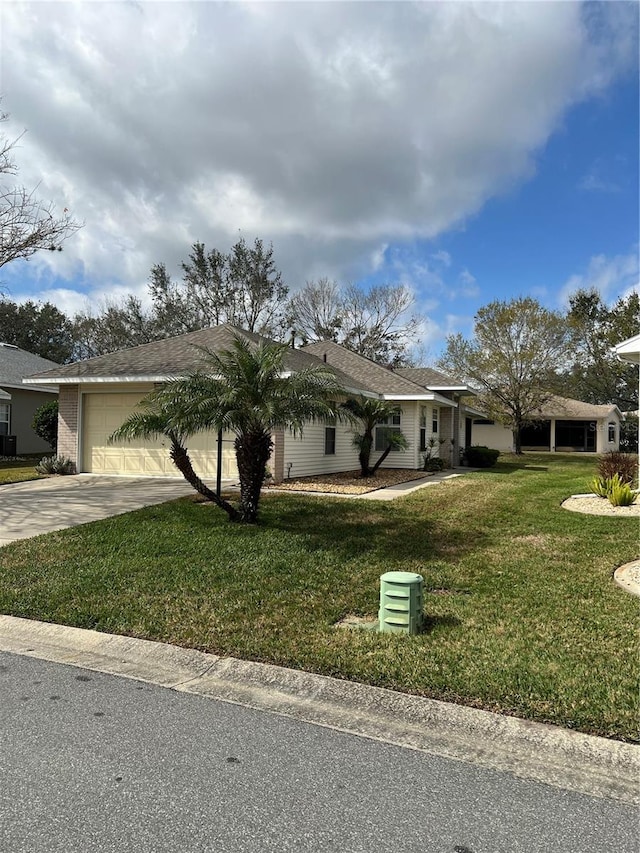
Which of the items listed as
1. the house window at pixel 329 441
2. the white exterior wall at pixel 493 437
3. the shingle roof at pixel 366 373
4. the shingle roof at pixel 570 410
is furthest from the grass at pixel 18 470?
the white exterior wall at pixel 493 437

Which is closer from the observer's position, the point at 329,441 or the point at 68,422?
the point at 68,422

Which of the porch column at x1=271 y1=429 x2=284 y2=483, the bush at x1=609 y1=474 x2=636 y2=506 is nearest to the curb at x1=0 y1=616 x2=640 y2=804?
the bush at x1=609 y1=474 x2=636 y2=506

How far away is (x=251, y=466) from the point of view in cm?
914

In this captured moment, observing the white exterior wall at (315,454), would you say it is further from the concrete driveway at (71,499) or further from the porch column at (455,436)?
the porch column at (455,436)

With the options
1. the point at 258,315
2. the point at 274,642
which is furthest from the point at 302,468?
the point at 258,315

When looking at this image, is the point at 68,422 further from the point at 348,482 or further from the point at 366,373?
the point at 366,373

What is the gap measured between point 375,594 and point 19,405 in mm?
22585

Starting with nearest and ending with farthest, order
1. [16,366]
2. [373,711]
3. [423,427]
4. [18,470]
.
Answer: [373,711], [18,470], [423,427], [16,366]

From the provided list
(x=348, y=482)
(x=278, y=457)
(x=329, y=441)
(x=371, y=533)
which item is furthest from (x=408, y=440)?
(x=371, y=533)

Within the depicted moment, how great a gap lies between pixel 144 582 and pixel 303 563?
1868 millimetres

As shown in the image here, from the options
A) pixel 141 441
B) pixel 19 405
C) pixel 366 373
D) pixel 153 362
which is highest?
pixel 366 373

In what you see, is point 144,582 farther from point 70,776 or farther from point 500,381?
point 500,381

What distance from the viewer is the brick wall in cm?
1620

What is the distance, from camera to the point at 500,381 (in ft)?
99.7
